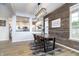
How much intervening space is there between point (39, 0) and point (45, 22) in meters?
0.74

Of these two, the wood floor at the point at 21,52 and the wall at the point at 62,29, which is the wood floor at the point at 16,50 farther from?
the wall at the point at 62,29

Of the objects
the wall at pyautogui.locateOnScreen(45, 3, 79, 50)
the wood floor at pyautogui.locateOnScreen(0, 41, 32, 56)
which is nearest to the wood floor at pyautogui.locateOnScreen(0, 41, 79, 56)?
the wood floor at pyautogui.locateOnScreen(0, 41, 32, 56)

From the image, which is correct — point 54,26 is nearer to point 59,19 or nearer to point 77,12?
point 59,19

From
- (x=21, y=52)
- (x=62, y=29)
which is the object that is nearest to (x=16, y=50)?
(x=21, y=52)

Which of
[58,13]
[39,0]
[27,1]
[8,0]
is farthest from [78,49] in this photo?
[8,0]

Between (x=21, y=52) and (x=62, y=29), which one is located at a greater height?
(x=62, y=29)

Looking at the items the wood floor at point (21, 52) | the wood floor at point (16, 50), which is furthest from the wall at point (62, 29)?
the wood floor at point (16, 50)

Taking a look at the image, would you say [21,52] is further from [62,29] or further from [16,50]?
[62,29]

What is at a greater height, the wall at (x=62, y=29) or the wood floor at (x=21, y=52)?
the wall at (x=62, y=29)

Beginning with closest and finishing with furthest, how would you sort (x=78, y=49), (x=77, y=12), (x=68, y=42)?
(x=78, y=49) → (x=77, y=12) → (x=68, y=42)

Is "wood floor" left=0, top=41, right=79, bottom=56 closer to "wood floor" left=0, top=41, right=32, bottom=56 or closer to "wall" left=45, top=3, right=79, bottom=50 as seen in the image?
"wood floor" left=0, top=41, right=32, bottom=56

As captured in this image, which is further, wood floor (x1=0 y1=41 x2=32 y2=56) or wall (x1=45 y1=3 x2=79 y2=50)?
wall (x1=45 y1=3 x2=79 y2=50)

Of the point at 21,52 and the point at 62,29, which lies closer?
the point at 21,52

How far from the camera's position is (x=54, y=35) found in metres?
2.19
